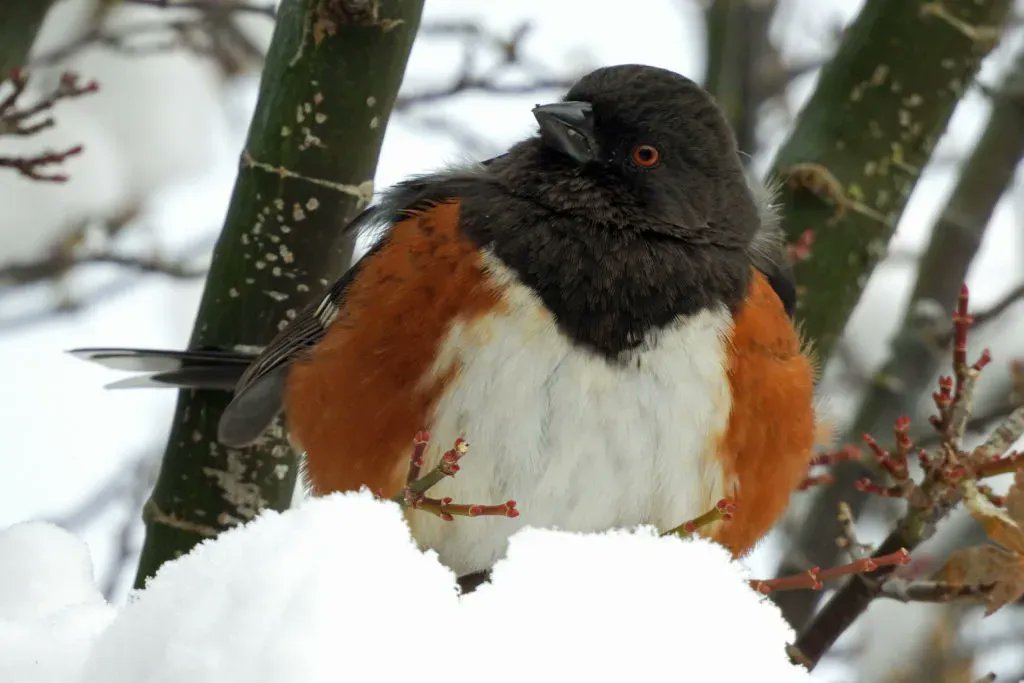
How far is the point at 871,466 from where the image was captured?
2.66 metres

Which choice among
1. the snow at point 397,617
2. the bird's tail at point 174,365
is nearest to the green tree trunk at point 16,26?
the bird's tail at point 174,365

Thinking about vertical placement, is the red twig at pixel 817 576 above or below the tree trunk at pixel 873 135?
below

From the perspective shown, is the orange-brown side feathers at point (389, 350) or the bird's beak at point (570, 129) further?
the bird's beak at point (570, 129)

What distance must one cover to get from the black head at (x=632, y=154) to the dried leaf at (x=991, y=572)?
0.76m

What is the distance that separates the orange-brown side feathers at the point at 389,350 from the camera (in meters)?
2.00

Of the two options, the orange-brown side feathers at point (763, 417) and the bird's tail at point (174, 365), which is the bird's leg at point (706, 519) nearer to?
the orange-brown side feathers at point (763, 417)

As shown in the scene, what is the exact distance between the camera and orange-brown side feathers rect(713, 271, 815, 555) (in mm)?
2035

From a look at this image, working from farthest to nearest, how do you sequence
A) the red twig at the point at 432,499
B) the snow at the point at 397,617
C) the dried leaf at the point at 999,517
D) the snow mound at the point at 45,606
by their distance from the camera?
the dried leaf at the point at 999,517 < the red twig at the point at 432,499 < the snow mound at the point at 45,606 < the snow at the point at 397,617

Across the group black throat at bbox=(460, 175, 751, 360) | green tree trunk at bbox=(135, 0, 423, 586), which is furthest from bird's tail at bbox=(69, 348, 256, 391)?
black throat at bbox=(460, 175, 751, 360)

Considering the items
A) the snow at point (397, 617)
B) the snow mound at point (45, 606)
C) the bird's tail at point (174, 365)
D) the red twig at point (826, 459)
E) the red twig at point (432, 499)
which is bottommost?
the bird's tail at point (174, 365)

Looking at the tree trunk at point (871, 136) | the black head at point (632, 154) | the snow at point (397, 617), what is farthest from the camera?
the tree trunk at point (871, 136)

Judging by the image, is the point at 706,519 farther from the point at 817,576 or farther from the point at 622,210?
the point at 622,210

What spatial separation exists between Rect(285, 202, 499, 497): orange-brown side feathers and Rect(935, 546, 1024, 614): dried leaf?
2.52 feet

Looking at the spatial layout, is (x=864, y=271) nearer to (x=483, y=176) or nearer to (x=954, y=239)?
(x=954, y=239)
